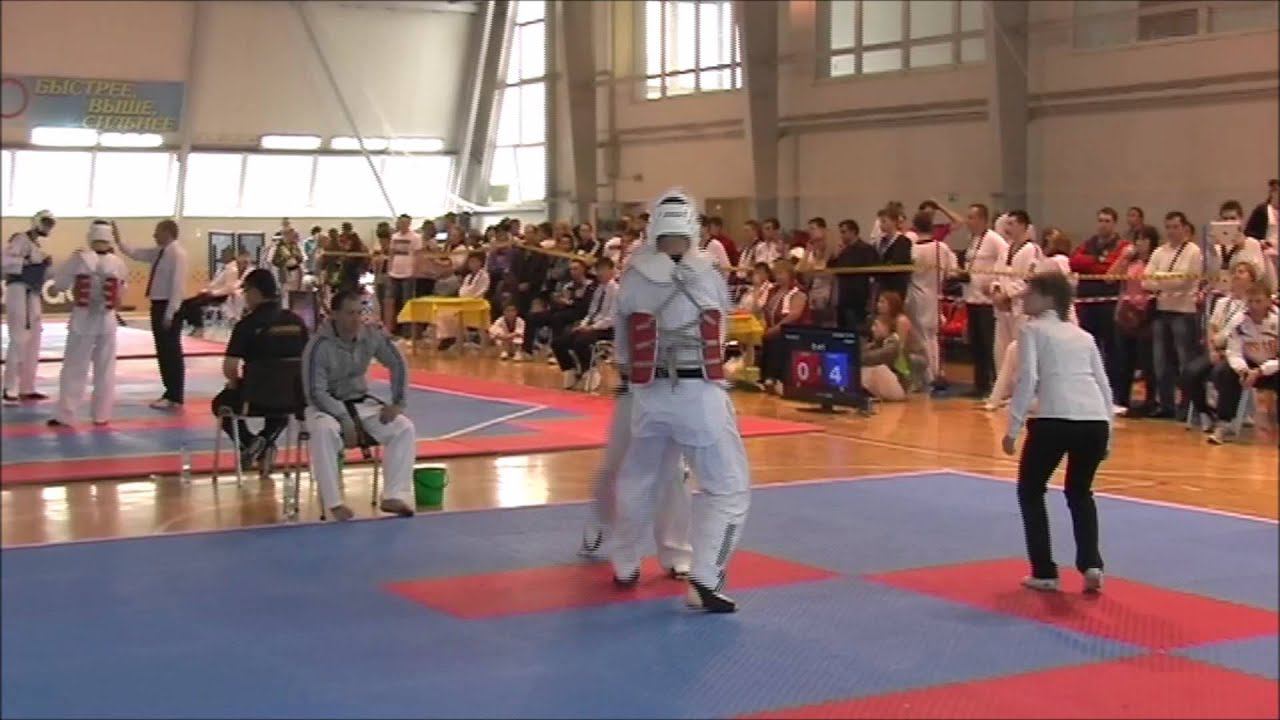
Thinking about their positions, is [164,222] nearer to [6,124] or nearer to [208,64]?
[208,64]

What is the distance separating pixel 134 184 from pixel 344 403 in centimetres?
565

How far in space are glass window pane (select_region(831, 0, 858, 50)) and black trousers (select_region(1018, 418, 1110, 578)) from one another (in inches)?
445

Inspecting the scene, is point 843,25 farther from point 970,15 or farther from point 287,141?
point 287,141

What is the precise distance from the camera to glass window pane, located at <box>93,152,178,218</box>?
2.52 metres

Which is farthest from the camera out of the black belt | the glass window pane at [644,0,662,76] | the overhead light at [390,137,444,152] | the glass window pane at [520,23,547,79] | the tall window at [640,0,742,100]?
the glass window pane at [644,0,662,76]

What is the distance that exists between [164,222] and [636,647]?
296 centimetres

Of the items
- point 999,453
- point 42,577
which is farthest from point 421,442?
point 42,577

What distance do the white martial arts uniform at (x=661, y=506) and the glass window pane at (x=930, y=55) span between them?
36.1ft

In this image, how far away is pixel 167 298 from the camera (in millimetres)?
5824

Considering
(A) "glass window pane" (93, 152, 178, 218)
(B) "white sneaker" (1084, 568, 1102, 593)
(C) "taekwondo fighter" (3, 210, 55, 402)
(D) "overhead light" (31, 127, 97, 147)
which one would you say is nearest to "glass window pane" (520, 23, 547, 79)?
(C) "taekwondo fighter" (3, 210, 55, 402)

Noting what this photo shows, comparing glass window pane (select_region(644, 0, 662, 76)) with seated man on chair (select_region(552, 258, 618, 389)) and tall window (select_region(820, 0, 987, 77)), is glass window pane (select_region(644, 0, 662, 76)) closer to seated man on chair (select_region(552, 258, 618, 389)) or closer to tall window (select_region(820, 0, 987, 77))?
seated man on chair (select_region(552, 258, 618, 389))

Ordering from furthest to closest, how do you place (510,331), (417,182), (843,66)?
(843,66) < (510,331) < (417,182)

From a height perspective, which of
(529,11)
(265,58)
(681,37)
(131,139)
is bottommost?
(131,139)

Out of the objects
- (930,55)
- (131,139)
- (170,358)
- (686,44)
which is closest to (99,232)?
(131,139)
